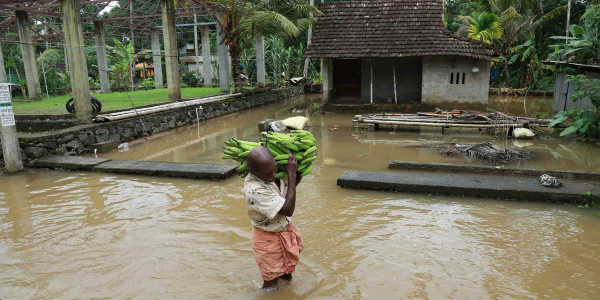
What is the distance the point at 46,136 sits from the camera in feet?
30.4

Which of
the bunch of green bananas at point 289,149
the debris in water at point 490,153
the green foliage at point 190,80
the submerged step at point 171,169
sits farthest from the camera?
the green foliage at point 190,80

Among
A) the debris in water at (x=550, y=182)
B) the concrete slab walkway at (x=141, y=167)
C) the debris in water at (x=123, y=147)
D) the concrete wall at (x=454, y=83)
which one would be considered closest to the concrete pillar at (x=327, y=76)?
the concrete wall at (x=454, y=83)

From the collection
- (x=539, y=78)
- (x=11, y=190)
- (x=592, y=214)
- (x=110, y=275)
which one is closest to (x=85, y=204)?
(x=11, y=190)

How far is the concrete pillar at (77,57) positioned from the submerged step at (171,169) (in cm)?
294

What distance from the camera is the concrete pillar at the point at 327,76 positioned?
57.7 feet

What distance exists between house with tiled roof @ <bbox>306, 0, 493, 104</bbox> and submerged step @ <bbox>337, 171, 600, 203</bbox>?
31.2ft

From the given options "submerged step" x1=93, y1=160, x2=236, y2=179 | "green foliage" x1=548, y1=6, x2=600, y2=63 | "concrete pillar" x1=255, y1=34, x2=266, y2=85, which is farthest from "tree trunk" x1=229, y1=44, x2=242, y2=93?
"green foliage" x1=548, y1=6, x2=600, y2=63

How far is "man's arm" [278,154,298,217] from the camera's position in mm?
3258

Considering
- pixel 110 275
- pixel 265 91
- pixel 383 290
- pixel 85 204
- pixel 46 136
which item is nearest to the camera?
pixel 383 290

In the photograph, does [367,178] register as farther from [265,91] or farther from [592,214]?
[265,91]

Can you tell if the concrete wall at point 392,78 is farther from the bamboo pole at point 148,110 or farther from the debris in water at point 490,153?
the debris in water at point 490,153

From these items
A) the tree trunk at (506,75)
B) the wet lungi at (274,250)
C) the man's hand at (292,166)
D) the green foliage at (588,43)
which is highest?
the green foliage at (588,43)

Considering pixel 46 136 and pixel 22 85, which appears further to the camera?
pixel 22 85

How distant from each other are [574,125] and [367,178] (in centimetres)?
647
